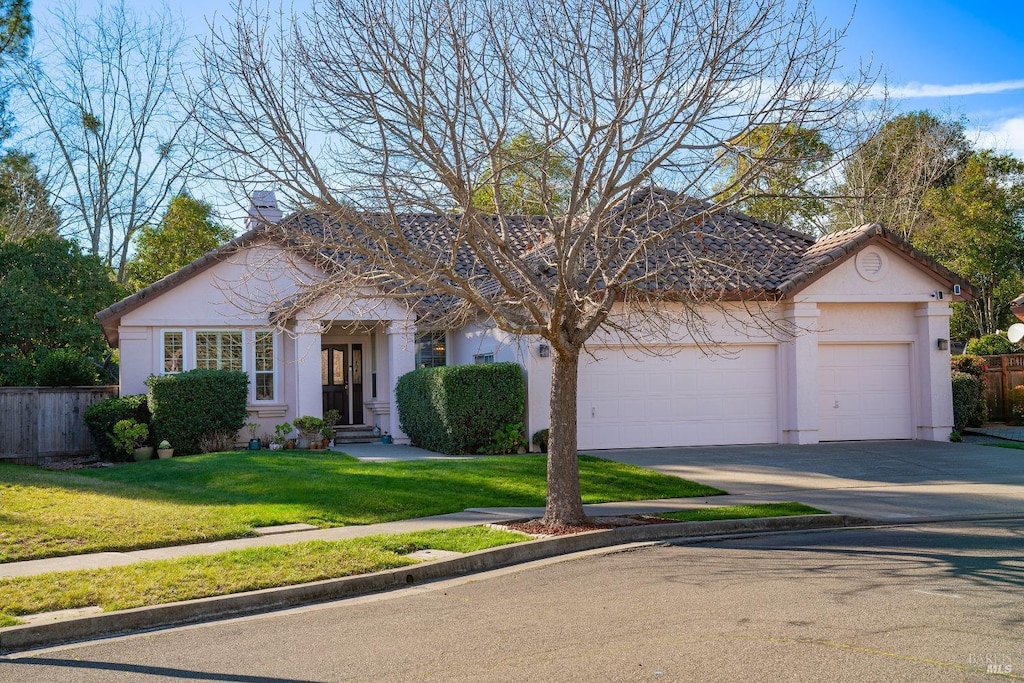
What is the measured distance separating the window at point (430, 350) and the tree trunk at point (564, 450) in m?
13.2

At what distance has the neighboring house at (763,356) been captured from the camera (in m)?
19.6

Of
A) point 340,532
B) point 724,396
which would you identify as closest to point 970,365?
point 724,396

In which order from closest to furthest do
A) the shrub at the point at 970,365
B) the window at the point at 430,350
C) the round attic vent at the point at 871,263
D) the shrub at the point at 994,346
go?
the round attic vent at the point at 871,263, the shrub at the point at 970,365, the window at the point at 430,350, the shrub at the point at 994,346

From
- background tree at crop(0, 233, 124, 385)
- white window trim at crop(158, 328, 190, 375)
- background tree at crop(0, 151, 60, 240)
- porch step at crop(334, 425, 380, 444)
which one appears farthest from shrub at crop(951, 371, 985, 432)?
background tree at crop(0, 151, 60, 240)

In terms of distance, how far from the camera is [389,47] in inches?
418

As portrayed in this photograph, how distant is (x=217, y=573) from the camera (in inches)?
341

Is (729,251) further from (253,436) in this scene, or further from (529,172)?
(253,436)

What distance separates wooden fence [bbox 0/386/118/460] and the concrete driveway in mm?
12428

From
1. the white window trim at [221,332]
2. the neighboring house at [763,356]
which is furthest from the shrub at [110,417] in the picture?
the white window trim at [221,332]

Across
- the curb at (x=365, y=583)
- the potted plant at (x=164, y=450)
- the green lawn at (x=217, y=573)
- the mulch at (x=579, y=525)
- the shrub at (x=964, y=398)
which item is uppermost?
the shrub at (x=964, y=398)

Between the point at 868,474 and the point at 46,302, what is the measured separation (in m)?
21.7

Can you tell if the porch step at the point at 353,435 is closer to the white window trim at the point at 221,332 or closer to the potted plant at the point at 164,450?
the white window trim at the point at 221,332

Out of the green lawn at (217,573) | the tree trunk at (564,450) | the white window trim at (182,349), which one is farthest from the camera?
the white window trim at (182,349)

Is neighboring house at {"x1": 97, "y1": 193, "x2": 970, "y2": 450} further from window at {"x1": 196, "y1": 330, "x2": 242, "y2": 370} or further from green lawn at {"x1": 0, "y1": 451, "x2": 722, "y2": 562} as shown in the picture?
green lawn at {"x1": 0, "y1": 451, "x2": 722, "y2": 562}
